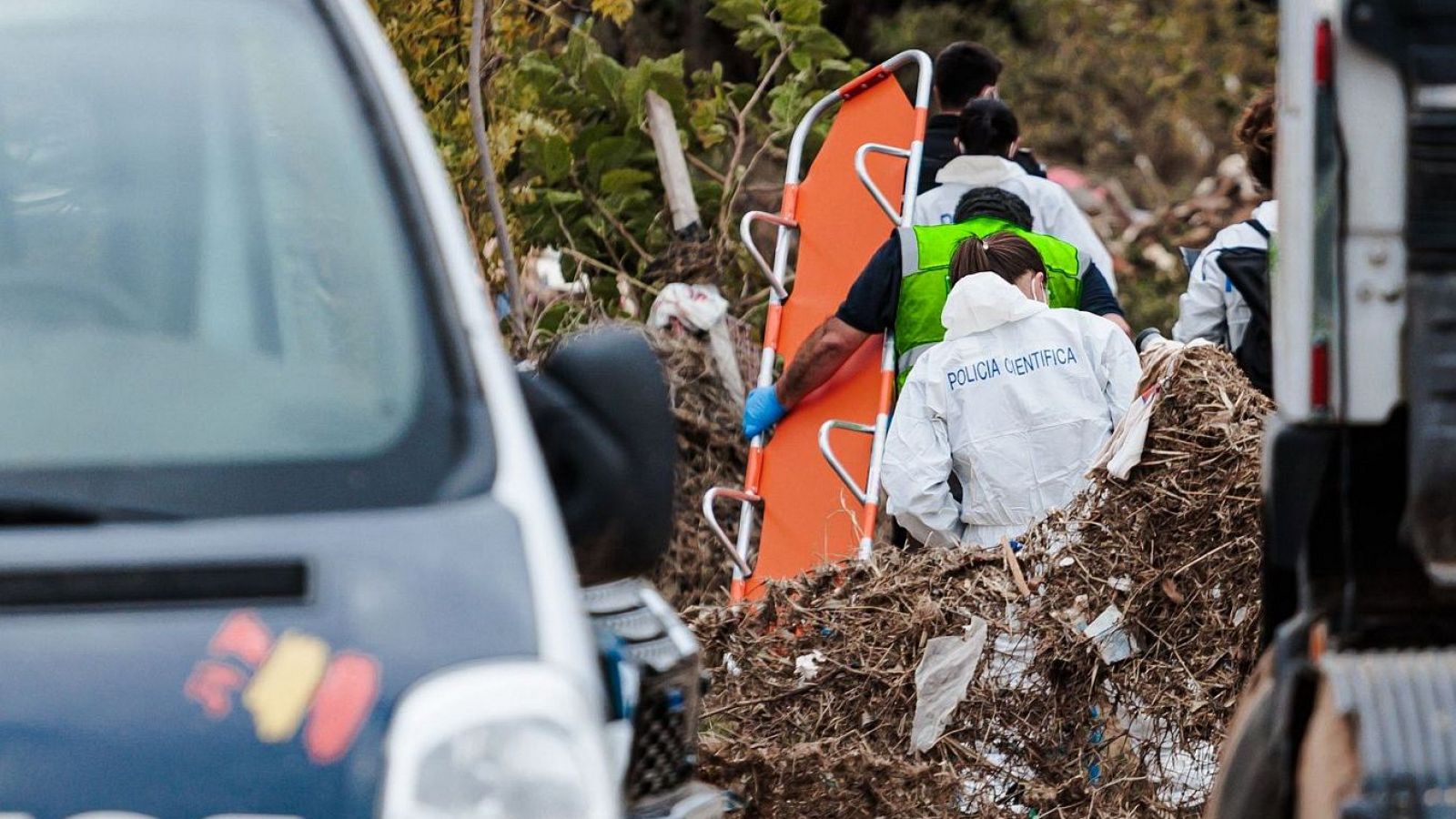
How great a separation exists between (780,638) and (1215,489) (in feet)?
3.88

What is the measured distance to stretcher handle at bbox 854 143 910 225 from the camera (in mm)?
7406

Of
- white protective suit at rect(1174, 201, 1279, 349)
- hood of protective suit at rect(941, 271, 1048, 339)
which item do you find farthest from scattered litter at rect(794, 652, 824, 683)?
white protective suit at rect(1174, 201, 1279, 349)

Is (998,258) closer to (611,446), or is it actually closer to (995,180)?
(995,180)

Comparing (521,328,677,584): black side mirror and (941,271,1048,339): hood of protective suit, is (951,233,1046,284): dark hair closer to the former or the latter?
(941,271,1048,339): hood of protective suit

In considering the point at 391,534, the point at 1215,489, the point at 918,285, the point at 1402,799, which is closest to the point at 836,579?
the point at 1215,489

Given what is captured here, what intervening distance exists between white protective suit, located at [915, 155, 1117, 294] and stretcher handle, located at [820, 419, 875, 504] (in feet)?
3.01

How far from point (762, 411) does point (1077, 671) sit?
88.8 inches

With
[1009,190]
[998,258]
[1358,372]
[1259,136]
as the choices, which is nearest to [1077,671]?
[998,258]

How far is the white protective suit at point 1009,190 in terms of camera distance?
764 cm

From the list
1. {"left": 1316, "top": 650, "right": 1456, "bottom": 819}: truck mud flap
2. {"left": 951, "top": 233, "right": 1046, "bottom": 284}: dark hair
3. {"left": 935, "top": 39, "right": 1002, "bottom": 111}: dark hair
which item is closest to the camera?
{"left": 1316, "top": 650, "right": 1456, "bottom": 819}: truck mud flap

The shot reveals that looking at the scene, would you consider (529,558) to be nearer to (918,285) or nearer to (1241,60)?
(918,285)

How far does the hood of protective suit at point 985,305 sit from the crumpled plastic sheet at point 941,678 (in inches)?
41.3

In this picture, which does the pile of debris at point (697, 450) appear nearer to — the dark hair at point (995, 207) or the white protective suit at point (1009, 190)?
the white protective suit at point (1009, 190)

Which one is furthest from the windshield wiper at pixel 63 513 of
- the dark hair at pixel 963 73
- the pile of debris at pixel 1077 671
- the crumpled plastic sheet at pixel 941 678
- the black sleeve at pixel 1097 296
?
the dark hair at pixel 963 73
